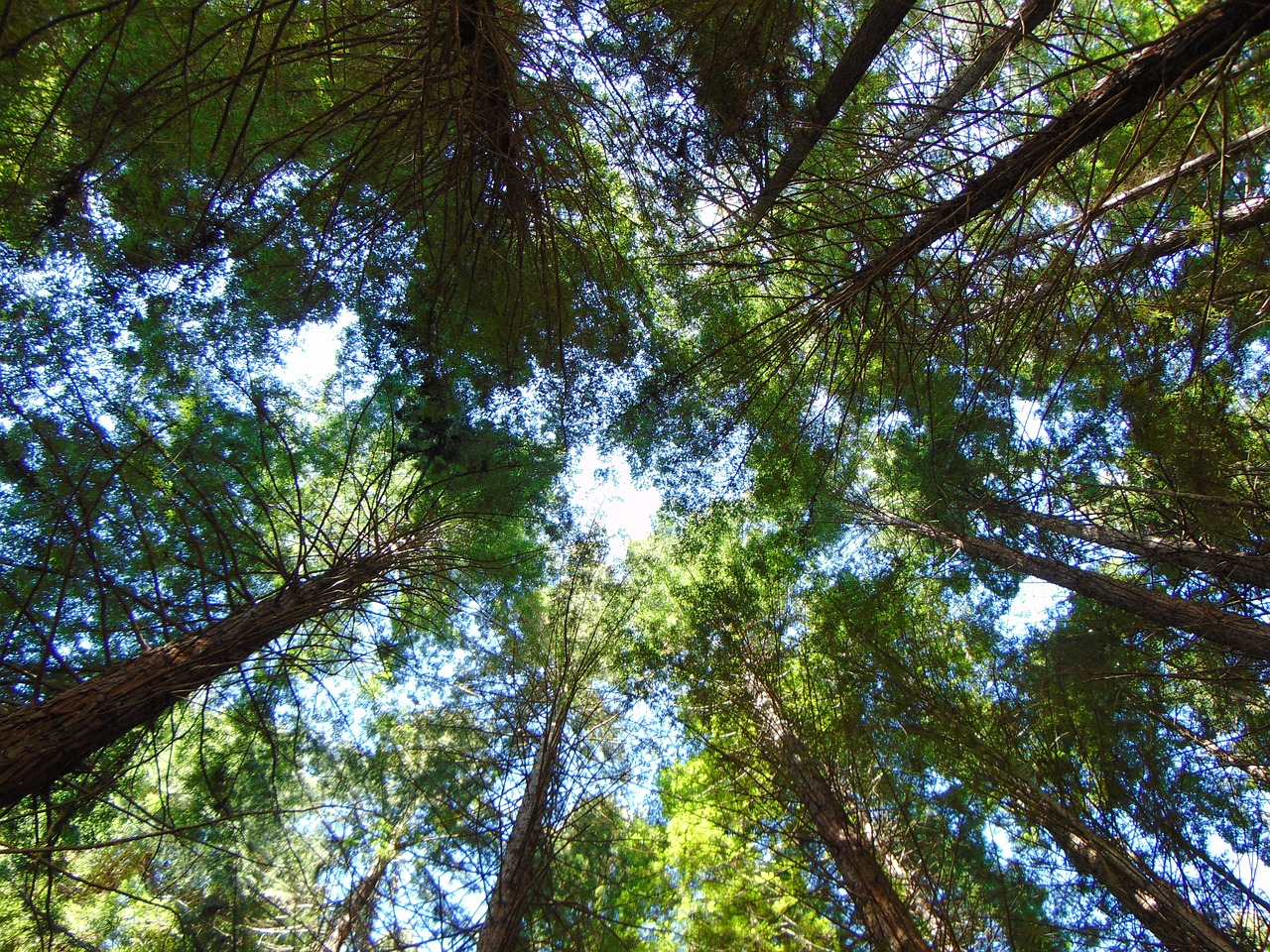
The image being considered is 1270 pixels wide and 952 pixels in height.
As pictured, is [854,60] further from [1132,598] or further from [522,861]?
[522,861]

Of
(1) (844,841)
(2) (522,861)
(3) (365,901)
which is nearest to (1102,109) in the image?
(1) (844,841)

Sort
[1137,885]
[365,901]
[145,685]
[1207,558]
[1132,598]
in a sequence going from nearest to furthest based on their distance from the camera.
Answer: [145,685], [1137,885], [1207,558], [365,901], [1132,598]

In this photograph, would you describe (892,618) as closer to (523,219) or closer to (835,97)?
(835,97)

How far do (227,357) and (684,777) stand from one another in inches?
240

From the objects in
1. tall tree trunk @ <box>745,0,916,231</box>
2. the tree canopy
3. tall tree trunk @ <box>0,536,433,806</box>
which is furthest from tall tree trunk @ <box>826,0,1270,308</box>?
tall tree trunk @ <box>0,536,433,806</box>

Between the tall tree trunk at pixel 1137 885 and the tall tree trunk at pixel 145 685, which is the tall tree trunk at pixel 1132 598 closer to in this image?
the tall tree trunk at pixel 1137 885

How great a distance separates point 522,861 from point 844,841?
1.61m

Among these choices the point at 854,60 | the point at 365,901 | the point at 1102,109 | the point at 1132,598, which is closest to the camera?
the point at 1102,109

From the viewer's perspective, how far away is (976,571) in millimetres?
6609

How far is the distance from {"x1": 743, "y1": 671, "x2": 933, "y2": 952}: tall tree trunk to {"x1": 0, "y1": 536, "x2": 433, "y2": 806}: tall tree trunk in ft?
8.46

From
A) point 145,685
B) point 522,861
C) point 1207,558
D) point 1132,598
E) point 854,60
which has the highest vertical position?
point 854,60

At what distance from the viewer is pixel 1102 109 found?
1231 mm

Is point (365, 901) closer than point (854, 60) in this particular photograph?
No

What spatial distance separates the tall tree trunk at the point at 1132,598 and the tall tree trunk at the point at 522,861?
117 inches
